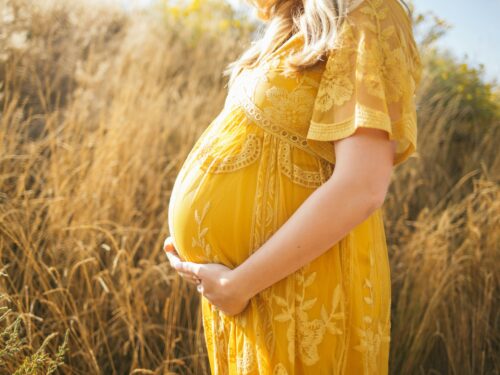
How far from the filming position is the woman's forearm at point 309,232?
900mm

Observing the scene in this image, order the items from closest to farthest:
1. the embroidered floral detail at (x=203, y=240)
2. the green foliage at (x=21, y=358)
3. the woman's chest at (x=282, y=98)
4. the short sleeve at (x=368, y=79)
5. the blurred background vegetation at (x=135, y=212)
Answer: the short sleeve at (x=368, y=79), the woman's chest at (x=282, y=98), the embroidered floral detail at (x=203, y=240), the green foliage at (x=21, y=358), the blurred background vegetation at (x=135, y=212)

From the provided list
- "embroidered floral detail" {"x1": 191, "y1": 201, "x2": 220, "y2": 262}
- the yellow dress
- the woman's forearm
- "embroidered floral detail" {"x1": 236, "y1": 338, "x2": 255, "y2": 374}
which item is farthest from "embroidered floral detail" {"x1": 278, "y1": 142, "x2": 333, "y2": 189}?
"embroidered floral detail" {"x1": 236, "y1": 338, "x2": 255, "y2": 374}

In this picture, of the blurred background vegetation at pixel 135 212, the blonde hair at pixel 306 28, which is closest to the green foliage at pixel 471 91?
the blurred background vegetation at pixel 135 212

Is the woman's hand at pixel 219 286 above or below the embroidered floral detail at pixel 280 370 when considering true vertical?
above

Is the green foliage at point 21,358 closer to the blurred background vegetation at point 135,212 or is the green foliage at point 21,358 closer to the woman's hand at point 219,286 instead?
the blurred background vegetation at point 135,212

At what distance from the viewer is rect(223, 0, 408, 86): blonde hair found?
37.2 inches

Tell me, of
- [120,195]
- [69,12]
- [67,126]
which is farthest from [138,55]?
[120,195]

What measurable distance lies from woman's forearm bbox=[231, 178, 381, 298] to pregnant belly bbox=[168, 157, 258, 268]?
0.11 m

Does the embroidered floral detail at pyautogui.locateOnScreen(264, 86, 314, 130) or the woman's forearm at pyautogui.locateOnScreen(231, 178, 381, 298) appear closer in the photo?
the woman's forearm at pyautogui.locateOnScreen(231, 178, 381, 298)

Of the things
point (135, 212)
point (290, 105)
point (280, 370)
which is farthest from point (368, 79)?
point (135, 212)

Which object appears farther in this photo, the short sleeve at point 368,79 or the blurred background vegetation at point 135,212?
the blurred background vegetation at point 135,212

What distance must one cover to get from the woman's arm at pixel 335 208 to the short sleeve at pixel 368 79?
37mm

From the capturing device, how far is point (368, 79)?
889 mm

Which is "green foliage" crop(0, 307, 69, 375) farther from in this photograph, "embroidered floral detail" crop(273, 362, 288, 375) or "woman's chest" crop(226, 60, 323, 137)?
"woman's chest" crop(226, 60, 323, 137)
